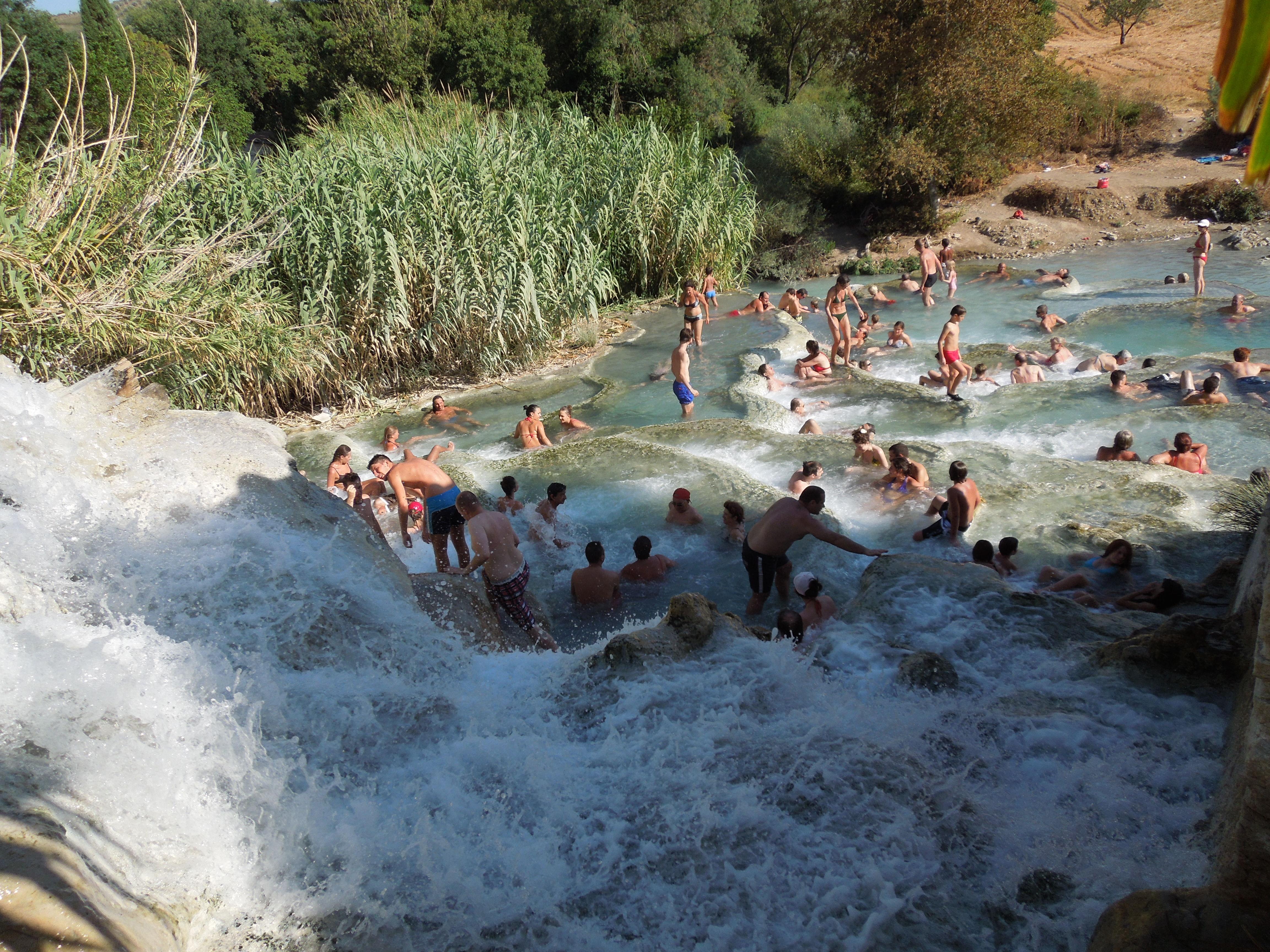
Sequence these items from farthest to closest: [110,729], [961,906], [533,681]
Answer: [533,681], [110,729], [961,906]

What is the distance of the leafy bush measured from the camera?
1817 cm

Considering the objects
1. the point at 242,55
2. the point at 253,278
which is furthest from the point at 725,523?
the point at 242,55

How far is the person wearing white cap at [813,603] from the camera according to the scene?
560 centimetres

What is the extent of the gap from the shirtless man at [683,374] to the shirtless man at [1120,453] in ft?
15.4

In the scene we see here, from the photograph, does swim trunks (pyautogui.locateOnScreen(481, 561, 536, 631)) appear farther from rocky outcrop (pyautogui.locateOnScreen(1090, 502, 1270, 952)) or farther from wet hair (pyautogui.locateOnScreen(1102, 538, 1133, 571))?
wet hair (pyautogui.locateOnScreen(1102, 538, 1133, 571))

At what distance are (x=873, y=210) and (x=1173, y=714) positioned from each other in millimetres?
18690

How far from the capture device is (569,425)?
10.4 m

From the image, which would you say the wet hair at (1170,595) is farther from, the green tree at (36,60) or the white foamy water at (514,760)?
the green tree at (36,60)

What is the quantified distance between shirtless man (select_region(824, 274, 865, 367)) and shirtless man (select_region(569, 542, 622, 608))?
655 centimetres

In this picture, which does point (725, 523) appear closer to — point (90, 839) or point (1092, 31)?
point (90, 839)

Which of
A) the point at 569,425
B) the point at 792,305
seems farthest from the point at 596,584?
the point at 792,305

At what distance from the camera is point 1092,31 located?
33.4m

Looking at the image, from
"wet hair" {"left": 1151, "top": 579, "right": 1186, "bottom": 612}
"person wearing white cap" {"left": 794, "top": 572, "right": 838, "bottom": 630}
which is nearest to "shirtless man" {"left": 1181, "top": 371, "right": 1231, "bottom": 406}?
"wet hair" {"left": 1151, "top": 579, "right": 1186, "bottom": 612}

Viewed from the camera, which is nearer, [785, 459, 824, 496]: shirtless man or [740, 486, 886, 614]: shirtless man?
[740, 486, 886, 614]: shirtless man
